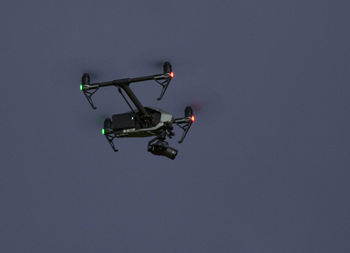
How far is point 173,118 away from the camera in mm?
34750

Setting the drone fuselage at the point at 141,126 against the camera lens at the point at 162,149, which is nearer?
the drone fuselage at the point at 141,126

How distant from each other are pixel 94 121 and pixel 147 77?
506 centimetres

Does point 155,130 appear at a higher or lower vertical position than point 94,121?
lower

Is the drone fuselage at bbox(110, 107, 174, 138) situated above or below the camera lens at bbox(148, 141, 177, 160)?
above

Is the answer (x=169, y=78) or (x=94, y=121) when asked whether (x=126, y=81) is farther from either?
(x=94, y=121)

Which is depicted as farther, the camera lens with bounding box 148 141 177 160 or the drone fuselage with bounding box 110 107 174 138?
the camera lens with bounding box 148 141 177 160

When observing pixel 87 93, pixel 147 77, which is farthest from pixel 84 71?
pixel 147 77

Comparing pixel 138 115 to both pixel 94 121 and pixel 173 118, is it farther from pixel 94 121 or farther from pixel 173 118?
pixel 94 121

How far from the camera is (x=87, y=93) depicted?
35250mm

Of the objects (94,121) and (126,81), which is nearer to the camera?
(126,81)

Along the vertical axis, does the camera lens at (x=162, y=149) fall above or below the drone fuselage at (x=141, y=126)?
below

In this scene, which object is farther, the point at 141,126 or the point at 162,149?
the point at 162,149

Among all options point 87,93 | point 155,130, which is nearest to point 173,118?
point 155,130

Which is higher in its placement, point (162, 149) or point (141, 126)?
point (141, 126)
